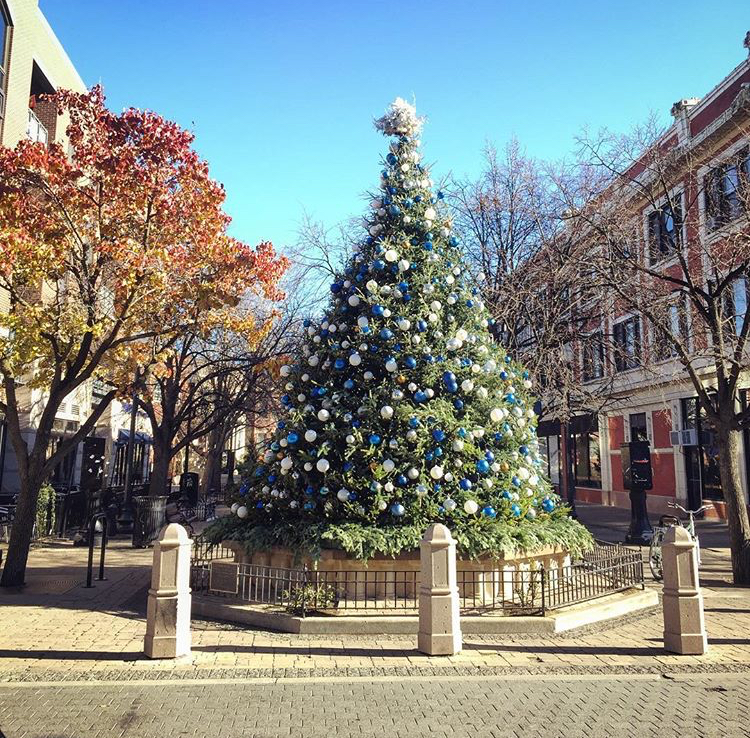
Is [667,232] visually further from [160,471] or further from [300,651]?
[160,471]

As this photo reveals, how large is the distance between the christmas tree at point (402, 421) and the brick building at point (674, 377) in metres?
5.99

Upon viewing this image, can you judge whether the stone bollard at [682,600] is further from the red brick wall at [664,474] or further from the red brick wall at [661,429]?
the red brick wall at [664,474]

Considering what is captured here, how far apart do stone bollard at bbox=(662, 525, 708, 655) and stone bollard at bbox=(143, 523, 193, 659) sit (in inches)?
212

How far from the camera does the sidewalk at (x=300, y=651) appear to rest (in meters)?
6.49

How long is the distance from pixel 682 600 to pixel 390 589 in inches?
142

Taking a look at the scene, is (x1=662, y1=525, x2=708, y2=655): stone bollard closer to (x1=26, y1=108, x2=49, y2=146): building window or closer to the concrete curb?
the concrete curb

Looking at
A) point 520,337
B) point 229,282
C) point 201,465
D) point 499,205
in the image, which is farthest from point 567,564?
point 201,465

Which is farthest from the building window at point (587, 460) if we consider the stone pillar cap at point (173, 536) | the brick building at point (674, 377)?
the stone pillar cap at point (173, 536)

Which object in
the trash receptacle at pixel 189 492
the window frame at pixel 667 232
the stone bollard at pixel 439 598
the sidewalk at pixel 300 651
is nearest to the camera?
the sidewalk at pixel 300 651

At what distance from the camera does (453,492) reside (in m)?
8.88

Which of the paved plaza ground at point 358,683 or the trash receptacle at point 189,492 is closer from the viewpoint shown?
the paved plaza ground at point 358,683

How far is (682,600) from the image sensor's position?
714cm

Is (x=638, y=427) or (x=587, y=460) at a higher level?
(x=638, y=427)

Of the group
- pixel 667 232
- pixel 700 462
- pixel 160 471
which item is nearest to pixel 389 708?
pixel 667 232
